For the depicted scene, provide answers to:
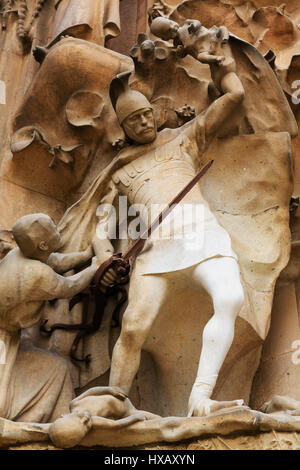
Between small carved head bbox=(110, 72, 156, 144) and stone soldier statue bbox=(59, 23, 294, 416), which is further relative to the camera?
small carved head bbox=(110, 72, 156, 144)

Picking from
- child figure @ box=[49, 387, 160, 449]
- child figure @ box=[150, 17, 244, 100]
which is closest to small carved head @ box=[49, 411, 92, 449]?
child figure @ box=[49, 387, 160, 449]

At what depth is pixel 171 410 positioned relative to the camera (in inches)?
219

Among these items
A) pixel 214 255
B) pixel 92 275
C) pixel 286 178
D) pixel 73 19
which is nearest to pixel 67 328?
pixel 92 275

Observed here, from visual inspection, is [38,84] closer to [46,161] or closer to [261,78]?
[46,161]

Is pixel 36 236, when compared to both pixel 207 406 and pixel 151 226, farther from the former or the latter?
pixel 207 406

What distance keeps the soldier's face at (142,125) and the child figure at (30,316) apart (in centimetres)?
90

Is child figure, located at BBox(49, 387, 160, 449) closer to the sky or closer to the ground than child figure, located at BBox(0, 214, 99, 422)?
closer to the ground

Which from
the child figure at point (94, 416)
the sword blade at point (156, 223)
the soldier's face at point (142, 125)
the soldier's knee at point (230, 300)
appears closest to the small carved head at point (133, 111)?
the soldier's face at point (142, 125)

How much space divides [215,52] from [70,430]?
2.44 metres

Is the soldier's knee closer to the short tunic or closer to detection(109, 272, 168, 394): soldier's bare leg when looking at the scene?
the short tunic

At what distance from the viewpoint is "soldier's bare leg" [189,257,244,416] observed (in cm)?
505

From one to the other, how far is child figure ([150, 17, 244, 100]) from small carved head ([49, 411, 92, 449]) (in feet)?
7.06

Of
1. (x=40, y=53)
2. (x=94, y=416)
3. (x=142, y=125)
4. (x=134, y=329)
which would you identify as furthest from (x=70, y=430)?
(x=40, y=53)

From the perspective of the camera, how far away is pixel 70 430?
4.68 m
